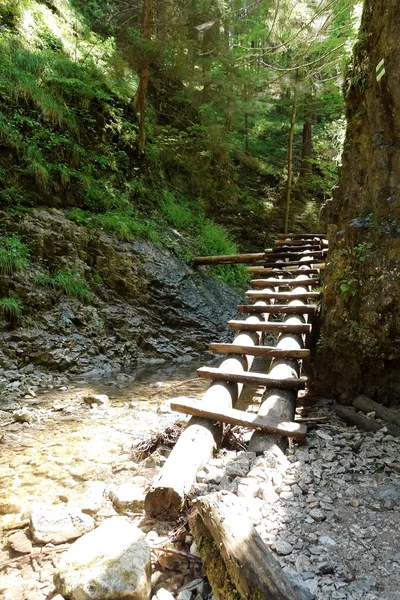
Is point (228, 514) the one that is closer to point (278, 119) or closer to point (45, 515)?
point (45, 515)

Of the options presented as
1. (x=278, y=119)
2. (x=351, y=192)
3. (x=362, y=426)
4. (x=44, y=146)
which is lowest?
(x=362, y=426)

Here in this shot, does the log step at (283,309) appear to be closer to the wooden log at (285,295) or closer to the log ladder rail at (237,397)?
A: the log ladder rail at (237,397)

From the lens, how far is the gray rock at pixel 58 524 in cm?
246

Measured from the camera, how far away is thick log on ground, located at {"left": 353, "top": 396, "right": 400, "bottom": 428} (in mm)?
3645

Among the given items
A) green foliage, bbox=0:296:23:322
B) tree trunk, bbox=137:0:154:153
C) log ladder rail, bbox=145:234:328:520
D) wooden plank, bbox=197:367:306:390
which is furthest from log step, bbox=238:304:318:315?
tree trunk, bbox=137:0:154:153

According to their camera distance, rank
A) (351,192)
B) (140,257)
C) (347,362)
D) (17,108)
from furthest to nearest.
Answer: (140,257), (17,108), (351,192), (347,362)

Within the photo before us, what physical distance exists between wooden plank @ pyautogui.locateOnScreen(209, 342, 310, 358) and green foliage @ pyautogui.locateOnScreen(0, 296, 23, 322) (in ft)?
10.5

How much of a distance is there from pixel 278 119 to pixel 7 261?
48.1 feet

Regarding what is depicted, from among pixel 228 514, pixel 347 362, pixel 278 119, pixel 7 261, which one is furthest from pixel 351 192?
pixel 278 119

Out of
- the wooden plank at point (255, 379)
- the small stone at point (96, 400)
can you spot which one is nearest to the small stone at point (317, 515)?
the wooden plank at point (255, 379)

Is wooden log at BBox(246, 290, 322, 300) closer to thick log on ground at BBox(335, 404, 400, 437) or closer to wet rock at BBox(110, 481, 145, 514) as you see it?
thick log on ground at BBox(335, 404, 400, 437)

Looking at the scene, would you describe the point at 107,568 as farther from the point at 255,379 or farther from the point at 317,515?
the point at 255,379

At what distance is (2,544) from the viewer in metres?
2.47

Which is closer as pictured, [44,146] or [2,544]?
[2,544]
